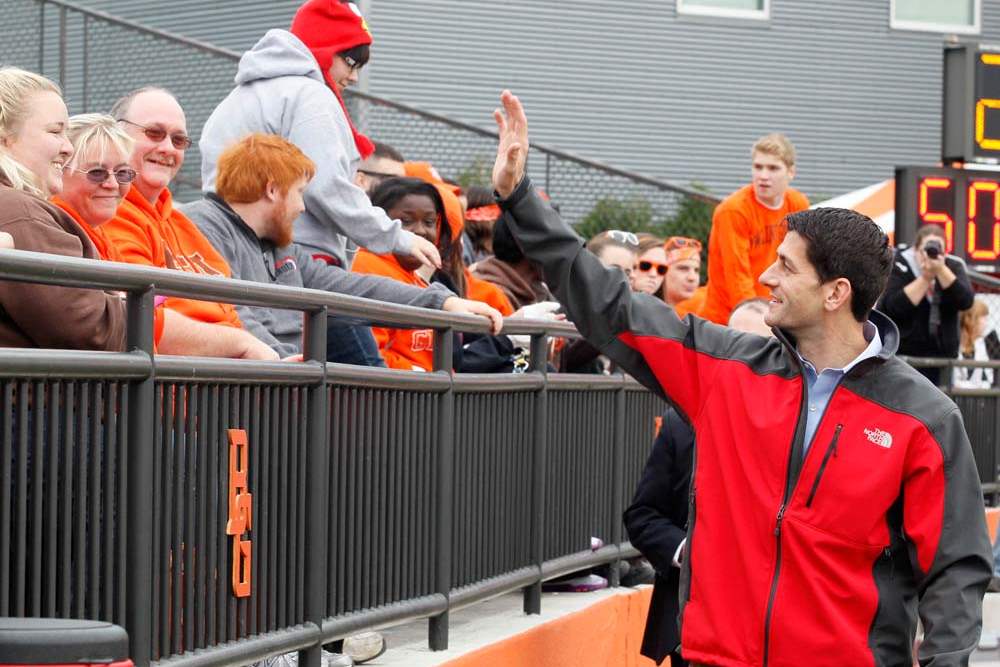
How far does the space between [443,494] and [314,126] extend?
6.08 ft

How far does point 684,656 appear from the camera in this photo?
184 inches

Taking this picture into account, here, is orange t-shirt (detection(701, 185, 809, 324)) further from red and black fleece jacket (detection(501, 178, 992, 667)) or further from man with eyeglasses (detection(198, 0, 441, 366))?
red and black fleece jacket (detection(501, 178, 992, 667))

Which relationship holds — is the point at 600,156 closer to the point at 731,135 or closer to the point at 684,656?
the point at 731,135

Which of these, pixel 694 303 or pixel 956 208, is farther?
pixel 956 208

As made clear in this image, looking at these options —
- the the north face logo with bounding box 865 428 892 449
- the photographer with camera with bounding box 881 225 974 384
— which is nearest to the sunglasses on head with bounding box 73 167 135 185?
the the north face logo with bounding box 865 428 892 449

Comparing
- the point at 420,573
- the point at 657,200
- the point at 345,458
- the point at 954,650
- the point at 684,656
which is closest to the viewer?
the point at 954,650

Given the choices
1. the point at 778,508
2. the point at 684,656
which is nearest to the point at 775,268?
the point at 778,508

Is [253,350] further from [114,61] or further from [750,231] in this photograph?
A: [114,61]

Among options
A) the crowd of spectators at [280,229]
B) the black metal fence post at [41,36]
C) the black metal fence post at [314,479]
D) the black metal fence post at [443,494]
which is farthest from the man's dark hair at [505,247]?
the black metal fence post at [41,36]

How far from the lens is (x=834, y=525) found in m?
4.47

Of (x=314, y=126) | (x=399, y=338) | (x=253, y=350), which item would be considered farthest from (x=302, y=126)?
(x=253, y=350)

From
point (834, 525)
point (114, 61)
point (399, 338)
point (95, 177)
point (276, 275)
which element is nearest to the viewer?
point (834, 525)

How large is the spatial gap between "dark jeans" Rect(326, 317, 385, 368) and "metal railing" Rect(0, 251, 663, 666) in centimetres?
15

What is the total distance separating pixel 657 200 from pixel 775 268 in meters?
12.3
